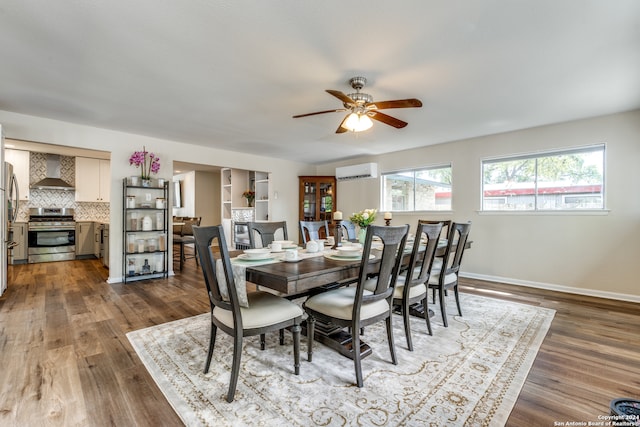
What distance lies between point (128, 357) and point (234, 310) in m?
1.17

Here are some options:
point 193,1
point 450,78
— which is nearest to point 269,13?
point 193,1

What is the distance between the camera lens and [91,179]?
263 inches

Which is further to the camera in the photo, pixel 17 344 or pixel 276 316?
pixel 17 344

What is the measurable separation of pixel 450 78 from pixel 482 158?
253cm

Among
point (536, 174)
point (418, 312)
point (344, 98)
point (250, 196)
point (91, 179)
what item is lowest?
point (418, 312)

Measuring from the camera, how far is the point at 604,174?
3.83 m

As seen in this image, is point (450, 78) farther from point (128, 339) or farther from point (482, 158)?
point (128, 339)

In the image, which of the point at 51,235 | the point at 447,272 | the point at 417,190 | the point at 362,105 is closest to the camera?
the point at 362,105

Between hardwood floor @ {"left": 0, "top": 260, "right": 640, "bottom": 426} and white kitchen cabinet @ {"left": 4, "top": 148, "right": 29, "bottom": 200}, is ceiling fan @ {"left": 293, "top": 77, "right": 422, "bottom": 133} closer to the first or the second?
hardwood floor @ {"left": 0, "top": 260, "right": 640, "bottom": 426}

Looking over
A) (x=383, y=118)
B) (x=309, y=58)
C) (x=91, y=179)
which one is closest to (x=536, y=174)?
(x=383, y=118)

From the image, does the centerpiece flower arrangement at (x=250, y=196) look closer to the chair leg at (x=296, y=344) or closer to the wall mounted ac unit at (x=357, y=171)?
the wall mounted ac unit at (x=357, y=171)

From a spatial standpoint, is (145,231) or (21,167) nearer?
(145,231)

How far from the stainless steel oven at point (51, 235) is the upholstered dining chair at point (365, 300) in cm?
678

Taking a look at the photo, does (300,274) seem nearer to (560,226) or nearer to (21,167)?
(560,226)
